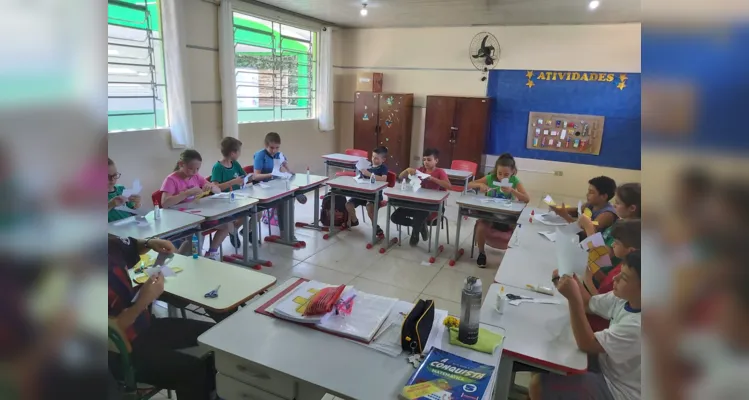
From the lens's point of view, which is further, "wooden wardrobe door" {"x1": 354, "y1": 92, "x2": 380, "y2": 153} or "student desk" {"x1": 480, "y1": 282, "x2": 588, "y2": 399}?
"wooden wardrobe door" {"x1": 354, "y1": 92, "x2": 380, "y2": 153}

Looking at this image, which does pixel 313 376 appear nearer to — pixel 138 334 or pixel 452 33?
pixel 138 334

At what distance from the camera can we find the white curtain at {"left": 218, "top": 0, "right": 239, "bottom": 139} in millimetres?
5516

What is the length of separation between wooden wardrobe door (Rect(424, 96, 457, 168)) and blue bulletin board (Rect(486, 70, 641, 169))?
701mm

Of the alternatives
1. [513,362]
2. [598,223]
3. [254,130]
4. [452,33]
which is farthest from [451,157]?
[513,362]

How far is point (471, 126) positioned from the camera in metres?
7.17

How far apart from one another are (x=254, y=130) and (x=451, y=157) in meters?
3.35

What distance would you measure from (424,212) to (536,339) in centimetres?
281

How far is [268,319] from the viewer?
1744mm

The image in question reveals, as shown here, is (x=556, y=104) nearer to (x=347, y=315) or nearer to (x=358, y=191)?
(x=358, y=191)

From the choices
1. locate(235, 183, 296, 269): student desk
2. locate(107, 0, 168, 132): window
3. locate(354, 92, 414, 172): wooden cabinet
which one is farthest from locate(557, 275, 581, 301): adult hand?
locate(354, 92, 414, 172): wooden cabinet

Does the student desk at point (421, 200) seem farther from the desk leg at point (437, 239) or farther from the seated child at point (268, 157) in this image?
the seated child at point (268, 157)

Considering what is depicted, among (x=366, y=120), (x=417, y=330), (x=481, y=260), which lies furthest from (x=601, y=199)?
(x=366, y=120)

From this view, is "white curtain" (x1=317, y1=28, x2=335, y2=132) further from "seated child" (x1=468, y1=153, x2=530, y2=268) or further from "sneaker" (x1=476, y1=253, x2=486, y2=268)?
"sneaker" (x1=476, y1=253, x2=486, y2=268)

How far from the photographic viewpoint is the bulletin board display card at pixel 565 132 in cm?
673
